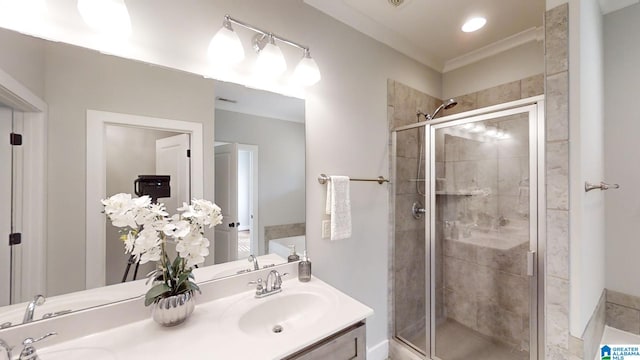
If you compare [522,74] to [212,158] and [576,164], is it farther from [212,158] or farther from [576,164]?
[212,158]

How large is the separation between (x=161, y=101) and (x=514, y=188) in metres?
2.12

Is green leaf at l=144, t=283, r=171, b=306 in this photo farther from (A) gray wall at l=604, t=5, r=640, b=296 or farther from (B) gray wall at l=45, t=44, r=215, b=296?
(A) gray wall at l=604, t=5, r=640, b=296

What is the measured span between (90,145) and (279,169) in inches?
33.7

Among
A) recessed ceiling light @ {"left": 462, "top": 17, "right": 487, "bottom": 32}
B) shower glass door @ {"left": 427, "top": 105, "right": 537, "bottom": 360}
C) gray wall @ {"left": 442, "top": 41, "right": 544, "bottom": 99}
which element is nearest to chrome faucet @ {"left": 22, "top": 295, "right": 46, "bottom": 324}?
shower glass door @ {"left": 427, "top": 105, "right": 537, "bottom": 360}

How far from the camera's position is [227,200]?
1.33 meters

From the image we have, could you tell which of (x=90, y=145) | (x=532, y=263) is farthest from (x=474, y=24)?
(x=90, y=145)

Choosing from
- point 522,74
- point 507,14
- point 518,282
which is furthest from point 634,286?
point 507,14

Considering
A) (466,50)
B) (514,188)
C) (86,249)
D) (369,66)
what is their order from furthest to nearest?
(466,50) → (369,66) → (514,188) → (86,249)

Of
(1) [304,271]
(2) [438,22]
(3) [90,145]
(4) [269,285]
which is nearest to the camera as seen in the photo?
(3) [90,145]

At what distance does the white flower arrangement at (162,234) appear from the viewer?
0.90 m

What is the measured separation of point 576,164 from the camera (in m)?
1.20

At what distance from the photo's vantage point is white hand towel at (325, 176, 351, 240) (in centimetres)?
159

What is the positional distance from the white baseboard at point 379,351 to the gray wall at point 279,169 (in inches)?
46.9

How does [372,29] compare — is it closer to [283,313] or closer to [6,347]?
[283,313]
